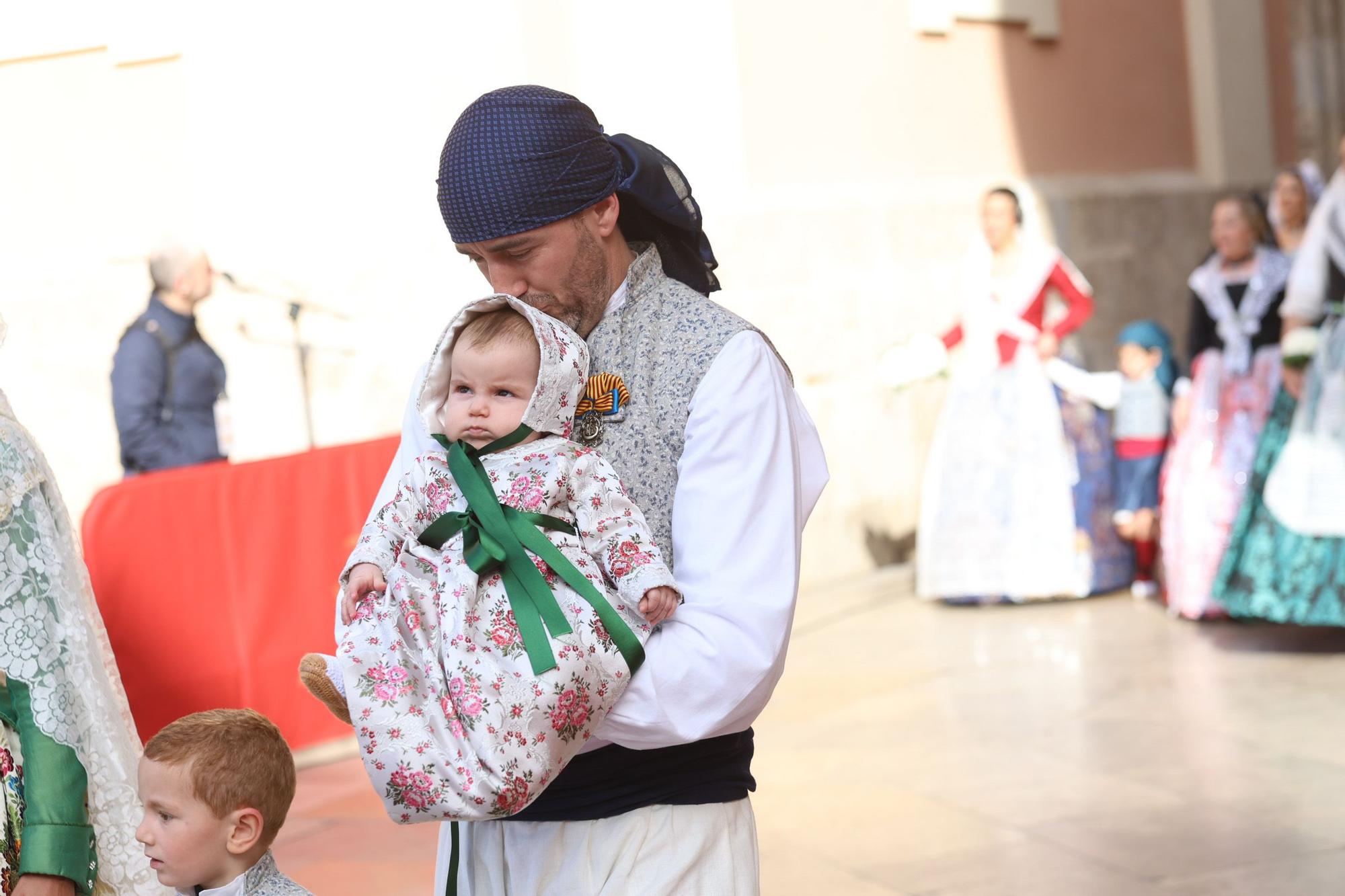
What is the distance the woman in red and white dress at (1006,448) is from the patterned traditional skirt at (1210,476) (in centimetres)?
71

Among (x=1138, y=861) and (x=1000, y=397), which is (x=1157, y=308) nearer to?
(x=1000, y=397)

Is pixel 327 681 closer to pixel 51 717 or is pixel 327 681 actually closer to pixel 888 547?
pixel 51 717

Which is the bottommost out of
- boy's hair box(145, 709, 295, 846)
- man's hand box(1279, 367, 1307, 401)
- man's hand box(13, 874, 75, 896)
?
man's hand box(1279, 367, 1307, 401)

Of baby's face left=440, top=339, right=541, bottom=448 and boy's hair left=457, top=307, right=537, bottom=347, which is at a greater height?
boy's hair left=457, top=307, right=537, bottom=347

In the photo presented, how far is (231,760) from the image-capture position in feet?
6.67

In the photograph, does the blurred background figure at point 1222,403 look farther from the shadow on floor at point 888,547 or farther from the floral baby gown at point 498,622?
the floral baby gown at point 498,622

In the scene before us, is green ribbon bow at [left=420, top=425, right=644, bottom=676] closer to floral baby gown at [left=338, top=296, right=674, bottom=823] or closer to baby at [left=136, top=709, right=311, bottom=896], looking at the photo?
floral baby gown at [left=338, top=296, right=674, bottom=823]

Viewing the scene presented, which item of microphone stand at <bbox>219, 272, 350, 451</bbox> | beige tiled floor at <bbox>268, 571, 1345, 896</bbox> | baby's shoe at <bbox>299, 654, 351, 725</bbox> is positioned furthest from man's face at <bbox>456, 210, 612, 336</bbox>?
microphone stand at <bbox>219, 272, 350, 451</bbox>

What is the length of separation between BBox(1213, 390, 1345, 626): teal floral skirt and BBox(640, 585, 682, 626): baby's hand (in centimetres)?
542

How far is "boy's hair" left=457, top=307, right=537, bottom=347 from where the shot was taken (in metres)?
1.93

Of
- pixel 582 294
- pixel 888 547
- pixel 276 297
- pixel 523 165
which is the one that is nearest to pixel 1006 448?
pixel 888 547

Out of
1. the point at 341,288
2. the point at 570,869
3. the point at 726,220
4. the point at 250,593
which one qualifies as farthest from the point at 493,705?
the point at 726,220

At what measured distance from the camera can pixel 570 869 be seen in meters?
1.96

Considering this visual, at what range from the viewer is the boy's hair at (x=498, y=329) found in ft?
6.33
